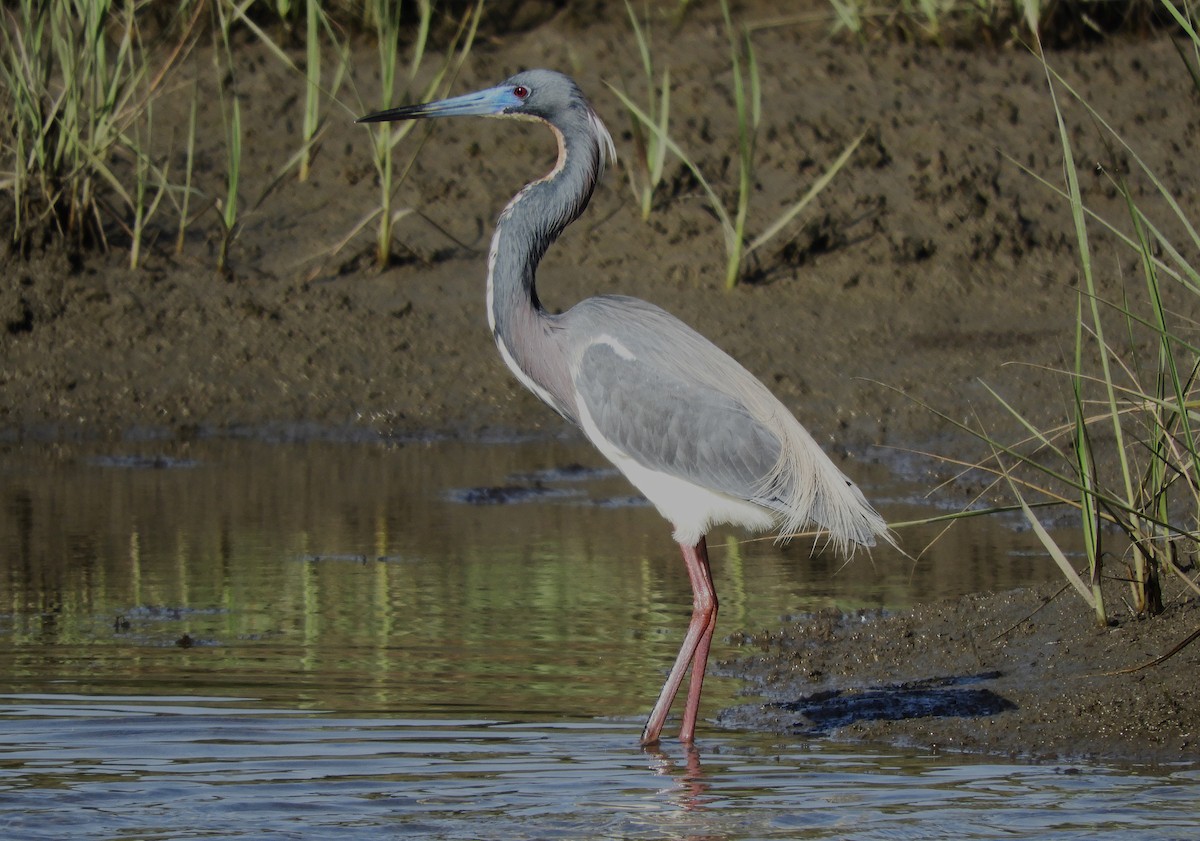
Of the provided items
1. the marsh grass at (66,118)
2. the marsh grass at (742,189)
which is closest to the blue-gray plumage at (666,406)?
the marsh grass at (742,189)

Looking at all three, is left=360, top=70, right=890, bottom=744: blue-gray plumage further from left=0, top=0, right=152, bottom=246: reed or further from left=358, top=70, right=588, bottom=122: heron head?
left=0, top=0, right=152, bottom=246: reed

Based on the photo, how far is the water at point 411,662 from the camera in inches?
181

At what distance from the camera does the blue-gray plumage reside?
5855 mm

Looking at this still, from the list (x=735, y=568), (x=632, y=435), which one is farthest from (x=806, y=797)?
(x=735, y=568)

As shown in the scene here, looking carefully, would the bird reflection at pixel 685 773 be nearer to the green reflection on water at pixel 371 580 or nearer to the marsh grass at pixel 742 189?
the green reflection on water at pixel 371 580

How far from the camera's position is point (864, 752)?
5234mm

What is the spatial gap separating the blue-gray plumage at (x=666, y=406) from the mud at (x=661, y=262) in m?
2.62

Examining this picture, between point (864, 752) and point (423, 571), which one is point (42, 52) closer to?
point (423, 571)

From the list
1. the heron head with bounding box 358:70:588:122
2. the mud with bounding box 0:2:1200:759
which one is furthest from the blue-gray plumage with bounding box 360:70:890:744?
the mud with bounding box 0:2:1200:759

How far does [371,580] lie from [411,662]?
3.52ft

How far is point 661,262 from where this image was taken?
34.8ft

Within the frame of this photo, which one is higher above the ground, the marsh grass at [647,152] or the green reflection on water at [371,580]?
the marsh grass at [647,152]

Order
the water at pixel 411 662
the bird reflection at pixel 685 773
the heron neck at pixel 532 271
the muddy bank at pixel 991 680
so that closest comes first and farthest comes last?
the water at pixel 411 662, the bird reflection at pixel 685 773, the muddy bank at pixel 991 680, the heron neck at pixel 532 271

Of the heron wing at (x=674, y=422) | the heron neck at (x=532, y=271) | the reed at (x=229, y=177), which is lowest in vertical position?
the heron wing at (x=674, y=422)
